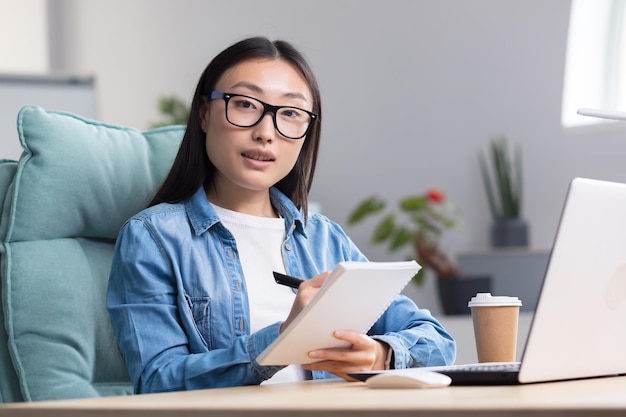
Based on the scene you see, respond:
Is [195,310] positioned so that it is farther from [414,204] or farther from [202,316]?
[414,204]

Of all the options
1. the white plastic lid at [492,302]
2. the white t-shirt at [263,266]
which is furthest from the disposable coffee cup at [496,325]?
the white t-shirt at [263,266]

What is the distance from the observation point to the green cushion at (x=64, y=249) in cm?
167

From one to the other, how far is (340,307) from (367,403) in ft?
0.91

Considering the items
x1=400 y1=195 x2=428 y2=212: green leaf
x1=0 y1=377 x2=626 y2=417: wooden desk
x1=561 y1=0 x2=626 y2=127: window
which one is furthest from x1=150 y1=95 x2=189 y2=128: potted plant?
x1=0 y1=377 x2=626 y2=417: wooden desk

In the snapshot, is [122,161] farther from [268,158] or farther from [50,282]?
[268,158]

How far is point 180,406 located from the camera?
85 cm

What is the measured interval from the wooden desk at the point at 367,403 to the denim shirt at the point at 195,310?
24 cm

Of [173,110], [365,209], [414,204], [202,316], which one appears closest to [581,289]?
[202,316]

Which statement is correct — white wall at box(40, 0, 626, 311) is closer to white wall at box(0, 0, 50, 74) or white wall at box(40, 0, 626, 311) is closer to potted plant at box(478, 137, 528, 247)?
potted plant at box(478, 137, 528, 247)

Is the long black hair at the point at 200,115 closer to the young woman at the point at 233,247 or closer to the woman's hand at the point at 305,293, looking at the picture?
the young woman at the point at 233,247

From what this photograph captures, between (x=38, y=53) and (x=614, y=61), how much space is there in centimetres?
347

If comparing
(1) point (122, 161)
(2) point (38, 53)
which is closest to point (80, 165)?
(1) point (122, 161)

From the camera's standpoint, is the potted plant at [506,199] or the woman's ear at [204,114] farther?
the potted plant at [506,199]

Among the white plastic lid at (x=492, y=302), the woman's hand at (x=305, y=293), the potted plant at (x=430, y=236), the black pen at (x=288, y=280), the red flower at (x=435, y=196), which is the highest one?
the woman's hand at (x=305, y=293)
